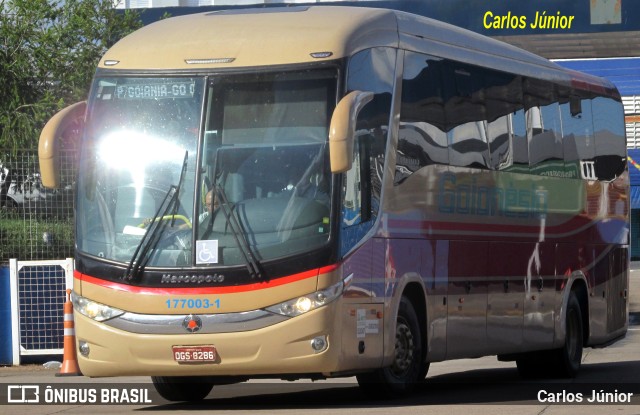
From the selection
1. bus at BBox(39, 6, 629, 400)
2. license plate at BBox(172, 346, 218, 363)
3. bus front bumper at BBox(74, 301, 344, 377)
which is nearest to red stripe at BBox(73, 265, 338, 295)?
bus at BBox(39, 6, 629, 400)

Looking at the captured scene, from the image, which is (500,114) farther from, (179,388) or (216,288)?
(216,288)

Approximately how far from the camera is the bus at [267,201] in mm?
11930

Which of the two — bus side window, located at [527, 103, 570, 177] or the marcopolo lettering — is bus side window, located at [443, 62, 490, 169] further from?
the marcopolo lettering

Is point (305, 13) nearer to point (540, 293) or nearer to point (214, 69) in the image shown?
point (214, 69)

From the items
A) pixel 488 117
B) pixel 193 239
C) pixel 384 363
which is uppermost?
pixel 488 117

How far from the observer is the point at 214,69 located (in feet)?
40.8

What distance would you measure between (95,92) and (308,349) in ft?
10.3

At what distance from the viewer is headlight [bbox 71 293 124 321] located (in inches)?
482

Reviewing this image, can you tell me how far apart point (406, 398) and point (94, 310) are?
3.15 m

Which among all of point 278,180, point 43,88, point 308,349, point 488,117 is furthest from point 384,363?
point 43,88

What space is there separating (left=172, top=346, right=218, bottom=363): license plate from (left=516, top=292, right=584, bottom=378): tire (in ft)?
22.5

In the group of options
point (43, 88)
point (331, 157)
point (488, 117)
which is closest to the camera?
point (331, 157)

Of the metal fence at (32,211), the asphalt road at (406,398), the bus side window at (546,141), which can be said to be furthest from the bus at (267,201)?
the metal fence at (32,211)

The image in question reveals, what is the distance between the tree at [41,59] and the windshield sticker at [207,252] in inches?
584
